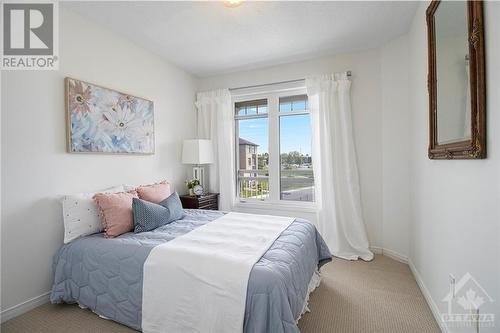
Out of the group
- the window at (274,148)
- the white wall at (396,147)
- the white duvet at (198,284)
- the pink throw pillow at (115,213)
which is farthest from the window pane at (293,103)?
the pink throw pillow at (115,213)

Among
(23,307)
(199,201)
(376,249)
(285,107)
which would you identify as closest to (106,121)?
(199,201)

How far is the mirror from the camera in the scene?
1199 millimetres

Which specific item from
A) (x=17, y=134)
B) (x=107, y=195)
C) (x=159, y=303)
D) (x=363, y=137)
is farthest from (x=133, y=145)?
(x=363, y=137)

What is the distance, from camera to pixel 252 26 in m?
2.64

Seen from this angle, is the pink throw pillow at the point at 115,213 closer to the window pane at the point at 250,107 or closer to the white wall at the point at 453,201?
the window pane at the point at 250,107

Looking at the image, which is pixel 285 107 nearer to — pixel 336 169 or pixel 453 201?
pixel 336 169

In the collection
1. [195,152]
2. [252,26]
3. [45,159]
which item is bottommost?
[45,159]

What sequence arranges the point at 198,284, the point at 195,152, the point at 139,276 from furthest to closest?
the point at 195,152
the point at 139,276
the point at 198,284

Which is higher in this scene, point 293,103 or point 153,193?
point 293,103

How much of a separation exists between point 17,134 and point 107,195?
824 millimetres

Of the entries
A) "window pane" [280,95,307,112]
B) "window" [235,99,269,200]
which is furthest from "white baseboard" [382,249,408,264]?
"window pane" [280,95,307,112]
